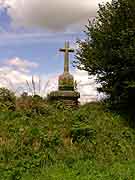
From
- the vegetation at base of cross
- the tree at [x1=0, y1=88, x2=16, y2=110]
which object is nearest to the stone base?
the vegetation at base of cross

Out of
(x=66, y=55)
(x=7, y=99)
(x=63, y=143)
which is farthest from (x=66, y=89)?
(x=63, y=143)

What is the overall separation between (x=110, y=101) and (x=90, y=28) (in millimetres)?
3869

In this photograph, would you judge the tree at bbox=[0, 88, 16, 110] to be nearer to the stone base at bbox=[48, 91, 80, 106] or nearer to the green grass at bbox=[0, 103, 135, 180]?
the green grass at bbox=[0, 103, 135, 180]

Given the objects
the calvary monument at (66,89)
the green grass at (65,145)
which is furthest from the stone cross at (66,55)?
the green grass at (65,145)

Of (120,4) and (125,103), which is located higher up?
(120,4)

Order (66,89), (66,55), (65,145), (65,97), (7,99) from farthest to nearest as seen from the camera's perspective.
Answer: (66,55) < (66,89) < (65,97) < (7,99) < (65,145)

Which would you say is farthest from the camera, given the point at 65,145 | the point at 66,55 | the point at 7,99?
the point at 66,55

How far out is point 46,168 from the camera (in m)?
13.8

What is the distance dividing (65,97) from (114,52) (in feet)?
11.8

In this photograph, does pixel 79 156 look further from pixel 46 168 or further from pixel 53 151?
pixel 46 168

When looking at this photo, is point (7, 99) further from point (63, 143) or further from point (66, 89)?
point (63, 143)

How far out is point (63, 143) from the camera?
53.5 ft

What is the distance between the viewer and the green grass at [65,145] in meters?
13.0

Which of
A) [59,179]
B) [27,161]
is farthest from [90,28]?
[59,179]
